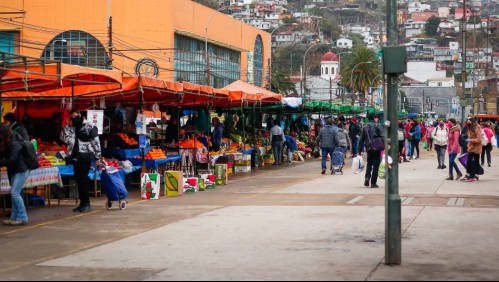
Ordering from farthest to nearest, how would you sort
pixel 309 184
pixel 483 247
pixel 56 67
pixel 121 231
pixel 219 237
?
pixel 309 184
pixel 56 67
pixel 121 231
pixel 219 237
pixel 483 247

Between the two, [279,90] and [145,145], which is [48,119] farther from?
[279,90]

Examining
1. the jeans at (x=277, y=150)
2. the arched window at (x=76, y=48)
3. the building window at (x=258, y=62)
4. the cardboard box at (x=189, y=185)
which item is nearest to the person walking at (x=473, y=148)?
the cardboard box at (x=189, y=185)

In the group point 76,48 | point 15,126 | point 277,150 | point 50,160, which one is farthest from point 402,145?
point 76,48

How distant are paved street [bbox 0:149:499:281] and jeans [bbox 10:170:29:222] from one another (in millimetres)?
342

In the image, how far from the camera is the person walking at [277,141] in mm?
35531

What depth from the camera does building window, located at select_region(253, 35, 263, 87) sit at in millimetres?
91250

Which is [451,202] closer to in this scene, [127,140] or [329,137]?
[127,140]

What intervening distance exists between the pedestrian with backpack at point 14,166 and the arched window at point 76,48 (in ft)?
166

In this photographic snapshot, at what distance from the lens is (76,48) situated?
66.2 meters

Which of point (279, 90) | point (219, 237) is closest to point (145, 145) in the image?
point (219, 237)

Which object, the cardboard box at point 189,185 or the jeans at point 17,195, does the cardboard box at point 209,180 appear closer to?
the cardboard box at point 189,185

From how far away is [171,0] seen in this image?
6594 cm

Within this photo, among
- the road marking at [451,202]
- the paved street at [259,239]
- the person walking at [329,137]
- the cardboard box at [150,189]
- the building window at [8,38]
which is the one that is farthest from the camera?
the building window at [8,38]

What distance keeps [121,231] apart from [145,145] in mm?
8204
